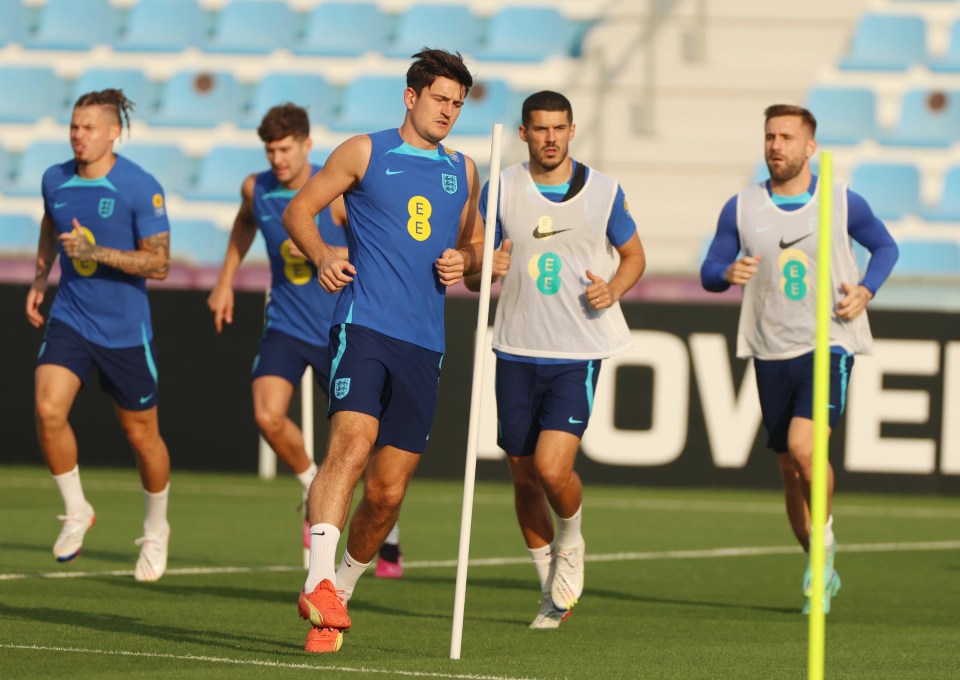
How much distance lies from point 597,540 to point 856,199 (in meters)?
3.72

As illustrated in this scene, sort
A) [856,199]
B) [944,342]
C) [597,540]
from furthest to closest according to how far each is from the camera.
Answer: [944,342]
[597,540]
[856,199]

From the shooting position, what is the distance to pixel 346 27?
2070 centimetres

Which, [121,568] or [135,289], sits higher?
[135,289]

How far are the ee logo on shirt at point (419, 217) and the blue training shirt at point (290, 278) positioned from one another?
303 centimetres

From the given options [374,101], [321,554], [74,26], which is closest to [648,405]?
[374,101]

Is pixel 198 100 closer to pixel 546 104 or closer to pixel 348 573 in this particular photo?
pixel 546 104

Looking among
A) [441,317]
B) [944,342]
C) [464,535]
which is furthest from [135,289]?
[944,342]

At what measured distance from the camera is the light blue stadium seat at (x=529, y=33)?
20.1 m

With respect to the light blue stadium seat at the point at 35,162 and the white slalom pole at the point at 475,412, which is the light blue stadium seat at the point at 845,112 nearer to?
the light blue stadium seat at the point at 35,162

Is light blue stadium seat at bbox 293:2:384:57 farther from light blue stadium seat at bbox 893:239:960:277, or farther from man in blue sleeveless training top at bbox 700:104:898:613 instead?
man in blue sleeveless training top at bbox 700:104:898:613

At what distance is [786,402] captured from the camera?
8992 millimetres

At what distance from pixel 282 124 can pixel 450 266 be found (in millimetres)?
3245

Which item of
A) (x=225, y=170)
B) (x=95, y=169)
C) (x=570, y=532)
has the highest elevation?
(x=225, y=170)

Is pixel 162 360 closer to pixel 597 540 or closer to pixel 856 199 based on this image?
pixel 597 540
